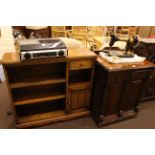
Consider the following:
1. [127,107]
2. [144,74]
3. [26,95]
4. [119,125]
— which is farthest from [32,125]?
[144,74]

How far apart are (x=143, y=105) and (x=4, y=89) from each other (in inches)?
91.0

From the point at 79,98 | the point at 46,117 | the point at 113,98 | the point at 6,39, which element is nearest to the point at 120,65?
the point at 113,98

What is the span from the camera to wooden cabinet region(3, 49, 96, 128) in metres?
1.64

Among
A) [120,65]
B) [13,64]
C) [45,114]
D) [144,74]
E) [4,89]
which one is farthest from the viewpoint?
[4,89]

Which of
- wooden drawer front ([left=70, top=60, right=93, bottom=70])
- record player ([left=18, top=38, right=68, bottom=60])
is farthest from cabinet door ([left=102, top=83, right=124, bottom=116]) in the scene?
record player ([left=18, top=38, right=68, bottom=60])

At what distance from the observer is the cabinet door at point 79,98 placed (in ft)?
6.11

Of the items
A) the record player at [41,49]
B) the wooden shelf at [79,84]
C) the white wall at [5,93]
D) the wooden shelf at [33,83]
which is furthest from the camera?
the white wall at [5,93]

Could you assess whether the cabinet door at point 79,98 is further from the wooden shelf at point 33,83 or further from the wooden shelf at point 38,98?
the wooden shelf at point 33,83

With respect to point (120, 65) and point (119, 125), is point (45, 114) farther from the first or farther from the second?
point (120, 65)

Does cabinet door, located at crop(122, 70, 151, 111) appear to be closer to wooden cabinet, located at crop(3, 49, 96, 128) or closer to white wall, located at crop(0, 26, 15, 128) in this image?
wooden cabinet, located at crop(3, 49, 96, 128)

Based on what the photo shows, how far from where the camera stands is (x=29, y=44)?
1490mm

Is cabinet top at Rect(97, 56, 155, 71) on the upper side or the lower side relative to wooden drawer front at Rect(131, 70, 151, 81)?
upper

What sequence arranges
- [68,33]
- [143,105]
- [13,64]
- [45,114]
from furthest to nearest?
[68,33], [143,105], [45,114], [13,64]

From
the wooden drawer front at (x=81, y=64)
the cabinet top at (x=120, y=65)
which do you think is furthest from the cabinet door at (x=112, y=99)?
the wooden drawer front at (x=81, y=64)
